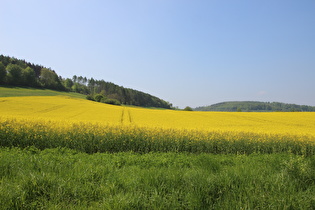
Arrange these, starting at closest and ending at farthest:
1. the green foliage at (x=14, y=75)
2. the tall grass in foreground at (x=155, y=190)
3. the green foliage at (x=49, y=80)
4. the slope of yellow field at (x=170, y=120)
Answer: the tall grass in foreground at (x=155, y=190), the slope of yellow field at (x=170, y=120), the green foliage at (x=14, y=75), the green foliage at (x=49, y=80)

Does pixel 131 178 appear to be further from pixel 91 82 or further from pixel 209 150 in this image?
pixel 91 82

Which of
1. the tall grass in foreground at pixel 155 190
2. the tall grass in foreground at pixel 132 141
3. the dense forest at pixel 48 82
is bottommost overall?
the tall grass in foreground at pixel 132 141

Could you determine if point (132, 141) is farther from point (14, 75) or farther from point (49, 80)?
point (49, 80)

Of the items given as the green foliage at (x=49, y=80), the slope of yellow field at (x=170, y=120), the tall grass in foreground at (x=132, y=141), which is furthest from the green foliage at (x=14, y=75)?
the tall grass in foreground at (x=132, y=141)

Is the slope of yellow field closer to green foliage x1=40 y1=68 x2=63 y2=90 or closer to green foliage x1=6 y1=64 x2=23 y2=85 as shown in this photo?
green foliage x1=6 y1=64 x2=23 y2=85

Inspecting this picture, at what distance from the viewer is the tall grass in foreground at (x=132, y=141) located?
8445 millimetres

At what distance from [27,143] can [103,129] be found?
11.8 ft

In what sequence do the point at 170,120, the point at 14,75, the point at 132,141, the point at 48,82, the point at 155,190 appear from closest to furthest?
1. the point at 155,190
2. the point at 132,141
3. the point at 170,120
4. the point at 14,75
5. the point at 48,82

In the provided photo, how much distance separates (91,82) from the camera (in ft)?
365

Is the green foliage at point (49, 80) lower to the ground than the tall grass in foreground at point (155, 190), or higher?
higher

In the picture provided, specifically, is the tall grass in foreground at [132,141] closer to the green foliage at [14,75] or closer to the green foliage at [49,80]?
the green foliage at [14,75]

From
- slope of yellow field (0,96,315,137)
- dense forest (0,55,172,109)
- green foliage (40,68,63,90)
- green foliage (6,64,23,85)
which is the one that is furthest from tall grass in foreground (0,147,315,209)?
green foliage (40,68,63,90)

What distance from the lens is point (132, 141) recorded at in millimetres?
8789

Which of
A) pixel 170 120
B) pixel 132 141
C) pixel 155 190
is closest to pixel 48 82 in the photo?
pixel 170 120
